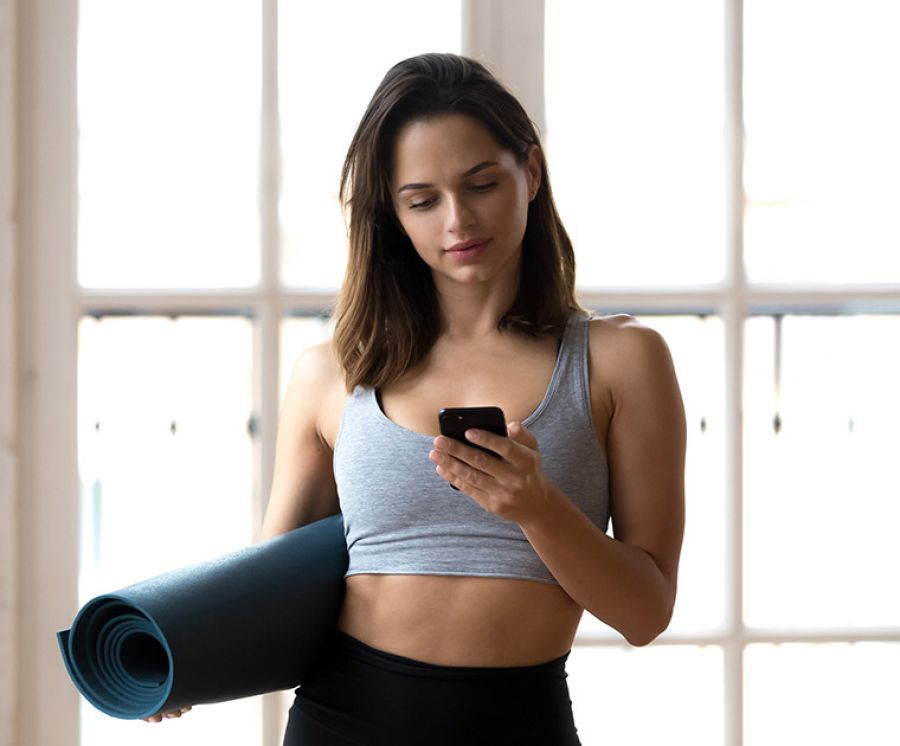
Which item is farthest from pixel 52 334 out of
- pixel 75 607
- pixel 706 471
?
pixel 706 471

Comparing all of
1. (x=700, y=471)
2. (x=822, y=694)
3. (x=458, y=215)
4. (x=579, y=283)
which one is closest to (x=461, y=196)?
(x=458, y=215)

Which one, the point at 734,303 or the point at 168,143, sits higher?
the point at 168,143

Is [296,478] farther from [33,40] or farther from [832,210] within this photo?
[832,210]

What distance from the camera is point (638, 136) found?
2072mm

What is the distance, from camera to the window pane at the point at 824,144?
2.06 meters

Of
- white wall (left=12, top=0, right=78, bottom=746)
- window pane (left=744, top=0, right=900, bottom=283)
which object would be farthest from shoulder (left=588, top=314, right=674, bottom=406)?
white wall (left=12, top=0, right=78, bottom=746)

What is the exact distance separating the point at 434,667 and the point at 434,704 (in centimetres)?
5

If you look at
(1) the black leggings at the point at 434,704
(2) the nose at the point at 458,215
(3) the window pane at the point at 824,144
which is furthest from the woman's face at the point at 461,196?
(3) the window pane at the point at 824,144

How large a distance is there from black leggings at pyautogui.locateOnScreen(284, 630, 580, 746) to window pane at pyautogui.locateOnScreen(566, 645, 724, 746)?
1.97 feet

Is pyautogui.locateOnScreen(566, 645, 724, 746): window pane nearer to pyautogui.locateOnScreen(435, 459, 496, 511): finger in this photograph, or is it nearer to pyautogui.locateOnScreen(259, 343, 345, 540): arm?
pyautogui.locateOnScreen(259, 343, 345, 540): arm

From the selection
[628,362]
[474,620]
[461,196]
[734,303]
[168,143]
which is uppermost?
[168,143]

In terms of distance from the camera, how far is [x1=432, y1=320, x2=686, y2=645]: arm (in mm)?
1365

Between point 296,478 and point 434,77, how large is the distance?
1.99 ft

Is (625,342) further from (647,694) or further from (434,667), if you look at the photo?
(647,694)
